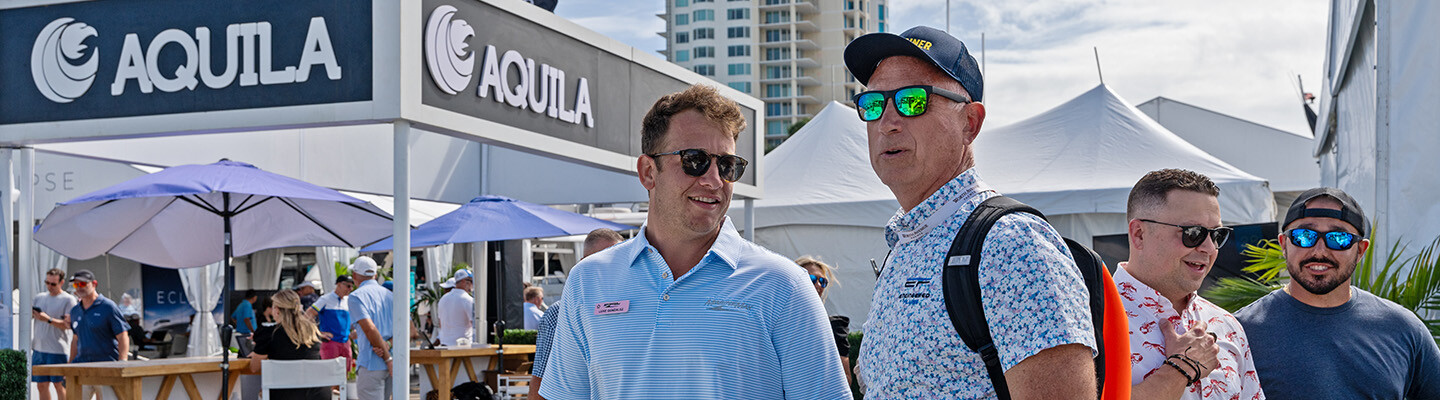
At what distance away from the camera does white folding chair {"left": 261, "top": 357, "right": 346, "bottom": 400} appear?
29.2 feet

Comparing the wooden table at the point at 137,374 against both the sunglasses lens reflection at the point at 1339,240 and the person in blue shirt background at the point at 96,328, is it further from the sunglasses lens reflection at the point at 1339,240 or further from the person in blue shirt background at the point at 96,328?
the sunglasses lens reflection at the point at 1339,240

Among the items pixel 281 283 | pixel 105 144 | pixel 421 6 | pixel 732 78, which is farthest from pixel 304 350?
pixel 732 78

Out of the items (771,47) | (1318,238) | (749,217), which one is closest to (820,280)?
(1318,238)

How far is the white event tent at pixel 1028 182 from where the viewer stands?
Result: 14.8 metres

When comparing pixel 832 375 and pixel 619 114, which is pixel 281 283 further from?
pixel 832 375

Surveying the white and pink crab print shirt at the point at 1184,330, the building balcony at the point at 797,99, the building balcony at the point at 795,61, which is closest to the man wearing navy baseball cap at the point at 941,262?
the white and pink crab print shirt at the point at 1184,330

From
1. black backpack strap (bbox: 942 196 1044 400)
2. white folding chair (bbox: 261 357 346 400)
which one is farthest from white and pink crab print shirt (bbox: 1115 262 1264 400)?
white folding chair (bbox: 261 357 346 400)

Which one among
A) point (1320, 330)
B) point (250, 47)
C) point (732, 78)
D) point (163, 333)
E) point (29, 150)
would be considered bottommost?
point (163, 333)

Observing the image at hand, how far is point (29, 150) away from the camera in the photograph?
874 centimetres

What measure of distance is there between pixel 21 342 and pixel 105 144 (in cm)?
323

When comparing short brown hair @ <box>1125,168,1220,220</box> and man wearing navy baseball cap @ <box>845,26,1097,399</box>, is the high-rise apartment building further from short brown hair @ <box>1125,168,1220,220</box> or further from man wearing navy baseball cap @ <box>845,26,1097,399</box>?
Result: man wearing navy baseball cap @ <box>845,26,1097,399</box>

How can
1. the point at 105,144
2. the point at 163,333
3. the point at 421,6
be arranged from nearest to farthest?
the point at 421,6, the point at 105,144, the point at 163,333

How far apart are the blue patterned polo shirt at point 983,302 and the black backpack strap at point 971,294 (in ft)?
0.04

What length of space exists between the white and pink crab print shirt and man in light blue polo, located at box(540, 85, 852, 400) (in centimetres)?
78
